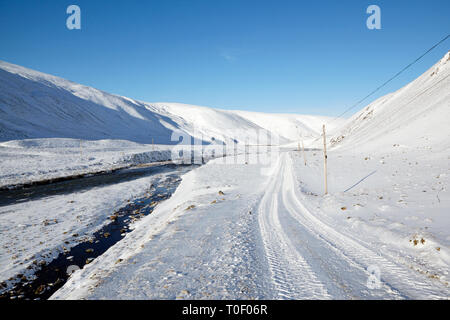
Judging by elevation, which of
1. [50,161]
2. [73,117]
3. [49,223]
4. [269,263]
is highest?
[73,117]

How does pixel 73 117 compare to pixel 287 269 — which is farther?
pixel 73 117

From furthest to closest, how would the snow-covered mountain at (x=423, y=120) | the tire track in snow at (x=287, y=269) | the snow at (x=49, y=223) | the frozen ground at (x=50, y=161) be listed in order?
the snow-covered mountain at (x=423, y=120)
the frozen ground at (x=50, y=161)
the snow at (x=49, y=223)
the tire track in snow at (x=287, y=269)

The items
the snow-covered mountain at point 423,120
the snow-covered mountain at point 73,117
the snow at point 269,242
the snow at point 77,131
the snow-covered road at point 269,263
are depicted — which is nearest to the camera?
the snow-covered road at point 269,263

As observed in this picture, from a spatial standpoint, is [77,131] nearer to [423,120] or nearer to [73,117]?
[73,117]

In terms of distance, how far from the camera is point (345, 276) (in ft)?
17.7

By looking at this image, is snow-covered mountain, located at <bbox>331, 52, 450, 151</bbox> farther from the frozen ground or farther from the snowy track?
the frozen ground

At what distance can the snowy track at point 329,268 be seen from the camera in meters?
4.73

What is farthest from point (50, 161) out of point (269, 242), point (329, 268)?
point (329, 268)

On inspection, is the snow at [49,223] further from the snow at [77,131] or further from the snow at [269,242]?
the snow at [77,131]

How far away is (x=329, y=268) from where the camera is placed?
19.1 ft

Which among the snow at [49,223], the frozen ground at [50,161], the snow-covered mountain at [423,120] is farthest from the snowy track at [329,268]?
the frozen ground at [50,161]

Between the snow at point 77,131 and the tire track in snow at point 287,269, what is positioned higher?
the snow at point 77,131

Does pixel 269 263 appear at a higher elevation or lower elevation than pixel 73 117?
lower

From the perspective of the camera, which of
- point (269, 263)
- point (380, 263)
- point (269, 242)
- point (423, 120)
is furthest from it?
point (423, 120)
